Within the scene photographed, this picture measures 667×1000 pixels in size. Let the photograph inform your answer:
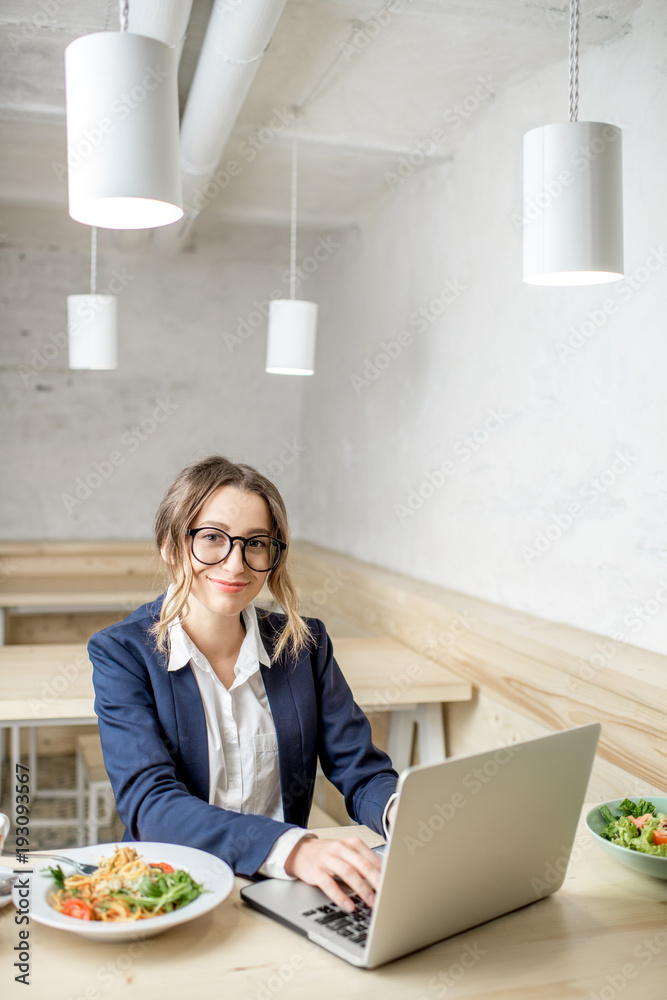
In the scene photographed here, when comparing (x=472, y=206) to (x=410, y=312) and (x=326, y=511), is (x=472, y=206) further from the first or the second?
(x=326, y=511)

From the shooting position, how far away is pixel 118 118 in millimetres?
1243

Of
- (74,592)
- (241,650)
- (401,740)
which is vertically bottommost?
(401,740)

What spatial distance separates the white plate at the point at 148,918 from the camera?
105cm

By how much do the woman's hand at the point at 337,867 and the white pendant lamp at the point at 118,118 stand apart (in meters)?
0.96

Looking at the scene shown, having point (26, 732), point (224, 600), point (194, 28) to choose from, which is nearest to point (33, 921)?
point (224, 600)

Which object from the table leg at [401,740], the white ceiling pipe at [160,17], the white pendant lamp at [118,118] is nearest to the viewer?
the white pendant lamp at [118,118]

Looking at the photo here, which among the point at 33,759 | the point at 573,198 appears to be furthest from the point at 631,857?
the point at 33,759

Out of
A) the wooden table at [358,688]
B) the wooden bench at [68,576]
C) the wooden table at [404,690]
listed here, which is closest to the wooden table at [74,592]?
the wooden bench at [68,576]

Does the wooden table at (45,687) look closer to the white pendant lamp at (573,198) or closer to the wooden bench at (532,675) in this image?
the wooden bench at (532,675)

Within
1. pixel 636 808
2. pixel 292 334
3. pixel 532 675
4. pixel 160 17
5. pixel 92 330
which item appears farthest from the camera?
pixel 92 330

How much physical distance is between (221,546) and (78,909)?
72 cm

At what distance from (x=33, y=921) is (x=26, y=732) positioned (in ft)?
13.6

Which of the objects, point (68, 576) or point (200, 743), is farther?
point (68, 576)

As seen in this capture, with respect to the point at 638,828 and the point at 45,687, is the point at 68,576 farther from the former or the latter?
the point at 638,828
